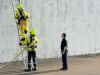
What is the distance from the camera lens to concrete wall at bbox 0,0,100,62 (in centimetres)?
1299

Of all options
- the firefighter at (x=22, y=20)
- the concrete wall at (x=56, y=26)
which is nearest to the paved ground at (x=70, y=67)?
the concrete wall at (x=56, y=26)

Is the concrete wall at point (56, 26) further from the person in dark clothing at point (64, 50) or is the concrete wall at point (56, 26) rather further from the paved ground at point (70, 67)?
the person in dark clothing at point (64, 50)

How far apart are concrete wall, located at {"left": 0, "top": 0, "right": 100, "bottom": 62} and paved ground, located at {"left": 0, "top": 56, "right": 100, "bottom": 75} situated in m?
0.47

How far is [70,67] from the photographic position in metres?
12.6

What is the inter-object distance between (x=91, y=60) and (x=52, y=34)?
2246 millimetres

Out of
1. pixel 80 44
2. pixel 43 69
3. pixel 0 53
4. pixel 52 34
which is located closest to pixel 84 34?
pixel 80 44

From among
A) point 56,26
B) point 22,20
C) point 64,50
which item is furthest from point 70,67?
point 22,20

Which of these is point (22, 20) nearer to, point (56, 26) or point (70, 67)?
point (56, 26)

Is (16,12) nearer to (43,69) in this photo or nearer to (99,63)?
Result: (43,69)

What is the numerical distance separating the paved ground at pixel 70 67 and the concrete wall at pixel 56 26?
47 centimetres

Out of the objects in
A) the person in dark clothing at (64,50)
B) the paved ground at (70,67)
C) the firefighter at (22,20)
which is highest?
the firefighter at (22,20)

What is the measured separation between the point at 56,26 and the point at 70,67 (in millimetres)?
2238

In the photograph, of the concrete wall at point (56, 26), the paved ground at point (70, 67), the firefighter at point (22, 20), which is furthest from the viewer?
the concrete wall at point (56, 26)

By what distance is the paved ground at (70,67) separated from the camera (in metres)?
11.6
